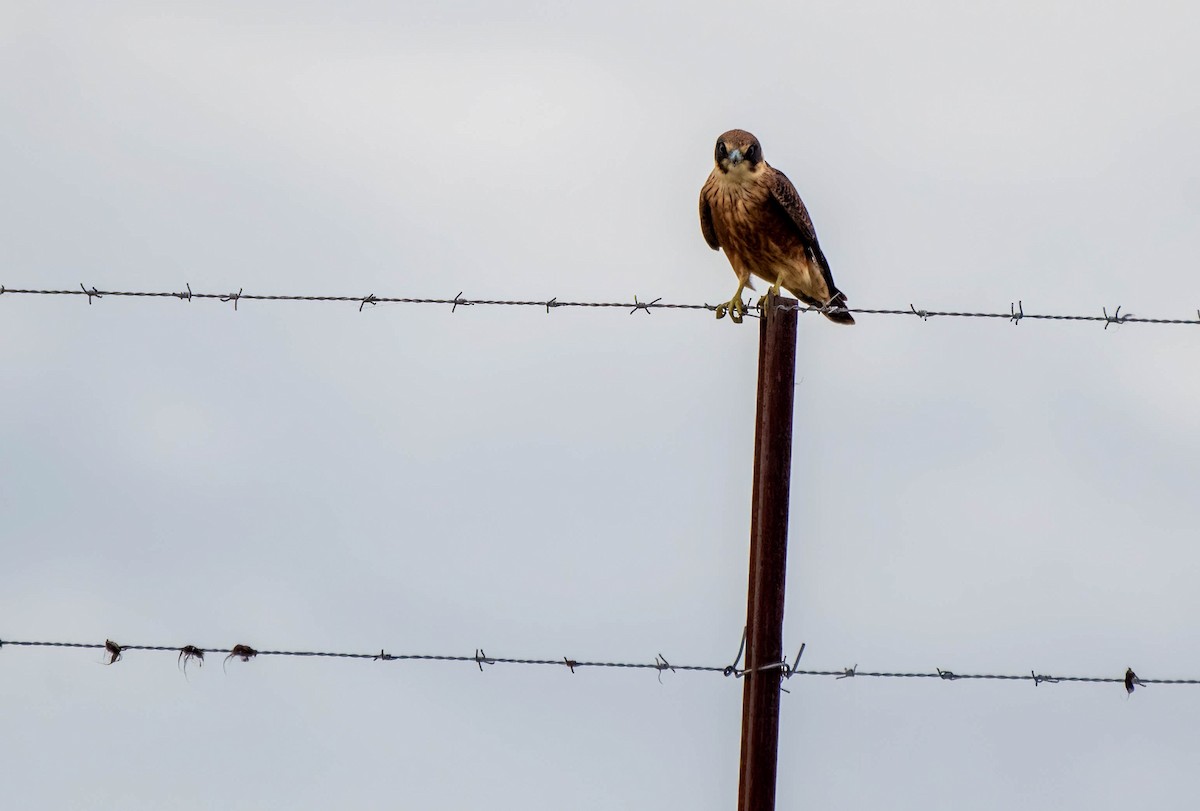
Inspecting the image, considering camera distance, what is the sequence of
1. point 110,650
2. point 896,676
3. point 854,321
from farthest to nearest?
point 854,321, point 110,650, point 896,676

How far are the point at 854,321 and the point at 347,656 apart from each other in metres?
4.32

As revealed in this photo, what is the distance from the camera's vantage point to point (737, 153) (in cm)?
865

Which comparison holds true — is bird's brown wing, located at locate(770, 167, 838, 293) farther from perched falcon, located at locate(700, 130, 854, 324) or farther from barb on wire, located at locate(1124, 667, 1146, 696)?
barb on wire, located at locate(1124, 667, 1146, 696)

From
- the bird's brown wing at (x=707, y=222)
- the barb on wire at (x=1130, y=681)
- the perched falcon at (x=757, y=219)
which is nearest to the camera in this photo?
the barb on wire at (x=1130, y=681)

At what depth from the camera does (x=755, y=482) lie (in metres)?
5.08

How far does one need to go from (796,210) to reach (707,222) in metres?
0.46

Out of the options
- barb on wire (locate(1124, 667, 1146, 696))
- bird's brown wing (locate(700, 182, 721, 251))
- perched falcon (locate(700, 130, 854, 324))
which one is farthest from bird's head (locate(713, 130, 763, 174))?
barb on wire (locate(1124, 667, 1146, 696))

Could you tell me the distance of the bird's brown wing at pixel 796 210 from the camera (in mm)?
8617

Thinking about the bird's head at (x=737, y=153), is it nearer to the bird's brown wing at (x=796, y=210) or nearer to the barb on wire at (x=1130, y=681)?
the bird's brown wing at (x=796, y=210)

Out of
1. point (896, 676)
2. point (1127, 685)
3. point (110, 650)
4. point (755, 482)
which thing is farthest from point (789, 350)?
point (110, 650)

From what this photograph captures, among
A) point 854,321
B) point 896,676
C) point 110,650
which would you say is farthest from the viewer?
point 854,321

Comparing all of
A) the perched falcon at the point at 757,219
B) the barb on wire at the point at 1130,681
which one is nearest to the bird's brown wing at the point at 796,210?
the perched falcon at the point at 757,219

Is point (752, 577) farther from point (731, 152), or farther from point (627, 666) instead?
point (731, 152)

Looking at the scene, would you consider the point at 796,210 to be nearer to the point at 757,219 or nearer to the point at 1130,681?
the point at 757,219
